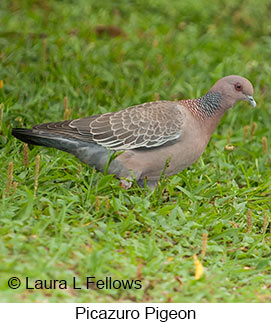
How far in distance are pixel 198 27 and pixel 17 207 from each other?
5.95 metres

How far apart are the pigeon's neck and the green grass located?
58cm

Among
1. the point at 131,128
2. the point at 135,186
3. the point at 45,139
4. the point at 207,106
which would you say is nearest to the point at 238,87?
the point at 207,106

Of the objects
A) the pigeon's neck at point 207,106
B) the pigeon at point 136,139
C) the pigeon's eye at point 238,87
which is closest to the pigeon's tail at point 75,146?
the pigeon at point 136,139

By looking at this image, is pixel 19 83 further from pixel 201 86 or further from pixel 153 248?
pixel 153 248

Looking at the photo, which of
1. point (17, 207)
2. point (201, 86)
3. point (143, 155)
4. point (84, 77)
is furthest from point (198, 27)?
point (17, 207)

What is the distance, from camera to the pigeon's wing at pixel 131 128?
5.64m

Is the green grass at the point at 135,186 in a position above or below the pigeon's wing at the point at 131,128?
below

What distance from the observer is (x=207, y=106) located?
19.3 ft

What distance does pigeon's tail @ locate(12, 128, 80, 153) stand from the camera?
18.1 ft

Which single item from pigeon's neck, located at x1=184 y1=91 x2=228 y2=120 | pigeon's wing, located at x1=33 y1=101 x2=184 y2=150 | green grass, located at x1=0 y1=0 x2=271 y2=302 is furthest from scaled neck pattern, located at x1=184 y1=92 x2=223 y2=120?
green grass, located at x1=0 y1=0 x2=271 y2=302

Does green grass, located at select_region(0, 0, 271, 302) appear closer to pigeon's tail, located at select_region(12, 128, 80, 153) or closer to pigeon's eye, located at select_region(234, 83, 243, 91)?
pigeon's tail, located at select_region(12, 128, 80, 153)

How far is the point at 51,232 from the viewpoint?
4.70 meters

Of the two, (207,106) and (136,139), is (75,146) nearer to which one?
(136,139)

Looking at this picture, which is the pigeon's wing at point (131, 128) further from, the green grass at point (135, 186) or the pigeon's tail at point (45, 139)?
the green grass at point (135, 186)
